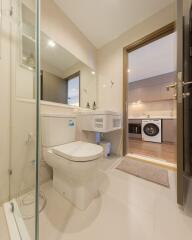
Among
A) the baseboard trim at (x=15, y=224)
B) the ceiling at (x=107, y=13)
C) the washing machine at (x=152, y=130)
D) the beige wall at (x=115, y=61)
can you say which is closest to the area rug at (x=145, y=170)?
the beige wall at (x=115, y=61)

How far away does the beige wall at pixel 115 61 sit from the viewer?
1692 millimetres

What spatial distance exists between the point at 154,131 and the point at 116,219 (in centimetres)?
306

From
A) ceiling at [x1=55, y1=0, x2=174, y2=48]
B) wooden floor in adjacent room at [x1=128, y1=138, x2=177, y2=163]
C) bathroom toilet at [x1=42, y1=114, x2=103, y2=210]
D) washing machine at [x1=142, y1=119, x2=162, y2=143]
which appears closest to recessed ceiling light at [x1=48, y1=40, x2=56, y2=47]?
ceiling at [x1=55, y1=0, x2=174, y2=48]

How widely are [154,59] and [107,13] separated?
1865 millimetres

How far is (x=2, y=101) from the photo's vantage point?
0.93 metres

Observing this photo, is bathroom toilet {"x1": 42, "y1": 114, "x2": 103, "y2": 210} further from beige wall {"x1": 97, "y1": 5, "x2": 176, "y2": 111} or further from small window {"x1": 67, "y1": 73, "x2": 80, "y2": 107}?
beige wall {"x1": 97, "y1": 5, "x2": 176, "y2": 111}

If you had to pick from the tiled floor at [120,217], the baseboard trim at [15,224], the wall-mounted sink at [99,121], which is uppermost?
the wall-mounted sink at [99,121]

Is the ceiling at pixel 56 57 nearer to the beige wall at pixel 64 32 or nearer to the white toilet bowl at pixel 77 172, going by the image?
the beige wall at pixel 64 32

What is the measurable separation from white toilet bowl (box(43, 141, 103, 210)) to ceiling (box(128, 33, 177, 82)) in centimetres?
221

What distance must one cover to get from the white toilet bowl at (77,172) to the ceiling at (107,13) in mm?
1920

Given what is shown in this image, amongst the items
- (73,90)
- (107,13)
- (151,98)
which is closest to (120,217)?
(73,90)

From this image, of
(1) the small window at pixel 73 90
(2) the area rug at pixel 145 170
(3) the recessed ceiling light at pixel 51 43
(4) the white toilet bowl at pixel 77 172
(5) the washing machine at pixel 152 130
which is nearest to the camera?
(4) the white toilet bowl at pixel 77 172

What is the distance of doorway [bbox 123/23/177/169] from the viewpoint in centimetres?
232

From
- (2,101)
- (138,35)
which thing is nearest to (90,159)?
(2,101)
